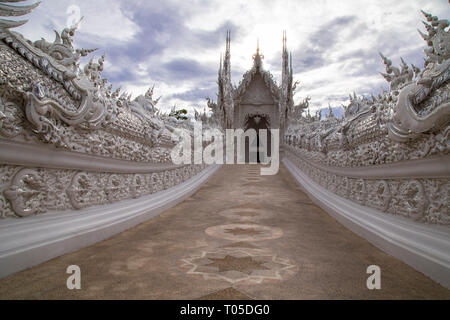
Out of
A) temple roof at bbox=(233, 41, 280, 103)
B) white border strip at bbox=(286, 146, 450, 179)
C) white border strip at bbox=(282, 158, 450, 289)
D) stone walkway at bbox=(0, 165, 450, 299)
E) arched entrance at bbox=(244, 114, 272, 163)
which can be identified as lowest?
stone walkway at bbox=(0, 165, 450, 299)

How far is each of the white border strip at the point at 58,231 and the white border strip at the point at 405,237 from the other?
2461mm

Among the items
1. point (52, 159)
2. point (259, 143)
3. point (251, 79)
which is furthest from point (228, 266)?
point (259, 143)

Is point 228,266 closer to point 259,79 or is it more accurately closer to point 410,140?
point 410,140

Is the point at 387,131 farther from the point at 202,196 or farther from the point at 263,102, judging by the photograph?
the point at 263,102

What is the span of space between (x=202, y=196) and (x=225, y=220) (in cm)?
190

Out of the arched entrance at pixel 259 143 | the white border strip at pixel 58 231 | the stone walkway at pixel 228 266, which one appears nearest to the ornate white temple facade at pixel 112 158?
the white border strip at pixel 58 231

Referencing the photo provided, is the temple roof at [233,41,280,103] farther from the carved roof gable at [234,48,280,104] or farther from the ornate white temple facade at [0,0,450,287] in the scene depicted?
the ornate white temple facade at [0,0,450,287]

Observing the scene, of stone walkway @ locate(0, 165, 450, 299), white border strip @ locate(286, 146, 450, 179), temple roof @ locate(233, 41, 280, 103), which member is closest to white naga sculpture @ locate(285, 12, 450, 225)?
white border strip @ locate(286, 146, 450, 179)

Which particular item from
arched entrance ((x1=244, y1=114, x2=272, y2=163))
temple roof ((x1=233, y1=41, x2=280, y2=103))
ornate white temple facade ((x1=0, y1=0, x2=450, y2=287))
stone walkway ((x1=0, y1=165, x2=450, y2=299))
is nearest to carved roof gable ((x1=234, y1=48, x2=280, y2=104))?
temple roof ((x1=233, y1=41, x2=280, y2=103))

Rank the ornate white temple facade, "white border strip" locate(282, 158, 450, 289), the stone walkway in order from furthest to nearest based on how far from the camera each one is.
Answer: the ornate white temple facade, "white border strip" locate(282, 158, 450, 289), the stone walkway

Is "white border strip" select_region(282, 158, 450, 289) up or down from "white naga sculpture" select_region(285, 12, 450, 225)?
down

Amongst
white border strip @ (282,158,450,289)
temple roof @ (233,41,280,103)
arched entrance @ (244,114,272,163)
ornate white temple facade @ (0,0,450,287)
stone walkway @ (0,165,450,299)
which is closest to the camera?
stone walkway @ (0,165,450,299)

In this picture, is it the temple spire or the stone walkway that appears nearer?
the stone walkway

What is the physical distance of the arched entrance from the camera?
53.8 feet
